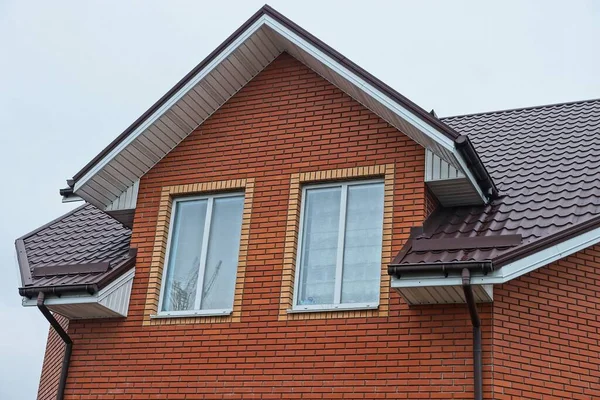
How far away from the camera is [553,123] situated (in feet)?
42.9

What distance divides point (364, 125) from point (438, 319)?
8.88ft

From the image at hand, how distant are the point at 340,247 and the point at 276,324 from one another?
1.14m

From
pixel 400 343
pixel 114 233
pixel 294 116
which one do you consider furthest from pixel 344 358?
pixel 114 233

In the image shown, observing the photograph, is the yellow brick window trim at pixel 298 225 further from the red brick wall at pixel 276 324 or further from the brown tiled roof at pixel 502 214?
the brown tiled roof at pixel 502 214

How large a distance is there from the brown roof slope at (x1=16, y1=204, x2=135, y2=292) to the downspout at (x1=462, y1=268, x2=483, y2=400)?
174 inches

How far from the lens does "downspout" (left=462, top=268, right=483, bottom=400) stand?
8672mm

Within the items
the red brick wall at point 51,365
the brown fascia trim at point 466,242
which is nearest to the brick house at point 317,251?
the brown fascia trim at point 466,242

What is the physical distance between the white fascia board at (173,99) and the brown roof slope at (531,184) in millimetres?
3252

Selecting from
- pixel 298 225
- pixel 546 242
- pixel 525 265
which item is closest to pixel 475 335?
pixel 525 265

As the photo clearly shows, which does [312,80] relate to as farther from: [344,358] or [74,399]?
[74,399]

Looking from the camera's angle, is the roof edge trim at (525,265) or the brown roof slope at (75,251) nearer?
the roof edge trim at (525,265)

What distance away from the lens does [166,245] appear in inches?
450

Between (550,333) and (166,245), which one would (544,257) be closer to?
(550,333)

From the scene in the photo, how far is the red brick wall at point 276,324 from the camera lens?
31.0 feet
